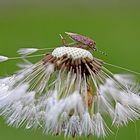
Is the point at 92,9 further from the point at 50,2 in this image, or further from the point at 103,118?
the point at 103,118

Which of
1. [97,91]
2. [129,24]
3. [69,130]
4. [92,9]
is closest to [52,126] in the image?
[69,130]

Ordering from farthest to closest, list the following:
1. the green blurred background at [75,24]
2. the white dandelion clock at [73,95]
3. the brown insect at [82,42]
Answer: the green blurred background at [75,24] → the brown insect at [82,42] → the white dandelion clock at [73,95]

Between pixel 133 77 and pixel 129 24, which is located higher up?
pixel 129 24

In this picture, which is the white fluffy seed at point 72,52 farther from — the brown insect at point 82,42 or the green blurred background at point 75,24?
the green blurred background at point 75,24

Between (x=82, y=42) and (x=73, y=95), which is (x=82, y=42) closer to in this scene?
(x=82, y=42)

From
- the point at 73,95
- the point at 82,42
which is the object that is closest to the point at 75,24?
the point at 82,42

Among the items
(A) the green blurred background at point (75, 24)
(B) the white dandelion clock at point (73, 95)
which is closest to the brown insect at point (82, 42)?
(B) the white dandelion clock at point (73, 95)
